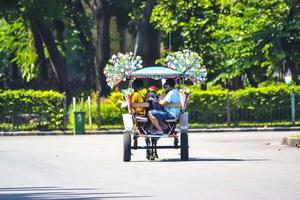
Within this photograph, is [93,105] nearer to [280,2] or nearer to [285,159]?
[280,2]

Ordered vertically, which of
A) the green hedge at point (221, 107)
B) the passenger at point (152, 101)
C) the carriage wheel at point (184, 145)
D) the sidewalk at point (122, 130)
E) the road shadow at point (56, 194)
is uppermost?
the green hedge at point (221, 107)

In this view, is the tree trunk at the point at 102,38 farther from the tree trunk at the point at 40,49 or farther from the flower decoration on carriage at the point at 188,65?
the flower decoration on carriage at the point at 188,65

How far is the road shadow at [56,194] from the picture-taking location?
1526 centimetres

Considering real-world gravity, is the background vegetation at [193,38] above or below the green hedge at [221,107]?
above

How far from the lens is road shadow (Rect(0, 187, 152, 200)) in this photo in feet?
50.1

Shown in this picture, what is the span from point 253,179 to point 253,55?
112ft

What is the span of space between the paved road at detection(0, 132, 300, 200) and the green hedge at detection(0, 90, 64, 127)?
1798 centimetres

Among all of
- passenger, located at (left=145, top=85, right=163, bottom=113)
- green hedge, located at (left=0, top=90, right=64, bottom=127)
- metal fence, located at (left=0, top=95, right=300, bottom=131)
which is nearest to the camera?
passenger, located at (left=145, top=85, right=163, bottom=113)

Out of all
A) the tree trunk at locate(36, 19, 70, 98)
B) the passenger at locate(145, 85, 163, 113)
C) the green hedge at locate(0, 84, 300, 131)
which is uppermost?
the tree trunk at locate(36, 19, 70, 98)

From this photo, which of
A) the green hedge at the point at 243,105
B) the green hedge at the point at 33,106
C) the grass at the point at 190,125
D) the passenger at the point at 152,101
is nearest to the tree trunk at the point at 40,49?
the green hedge at the point at 33,106

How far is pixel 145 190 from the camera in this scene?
16.1m

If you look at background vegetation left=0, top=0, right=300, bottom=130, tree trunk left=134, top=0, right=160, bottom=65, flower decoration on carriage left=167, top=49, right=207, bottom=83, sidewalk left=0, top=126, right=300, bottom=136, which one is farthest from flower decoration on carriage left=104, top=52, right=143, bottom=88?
tree trunk left=134, top=0, right=160, bottom=65

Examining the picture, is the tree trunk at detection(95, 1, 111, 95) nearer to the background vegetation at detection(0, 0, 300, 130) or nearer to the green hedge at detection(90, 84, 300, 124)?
the background vegetation at detection(0, 0, 300, 130)

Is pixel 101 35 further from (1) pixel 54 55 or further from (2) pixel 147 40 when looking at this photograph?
(1) pixel 54 55
